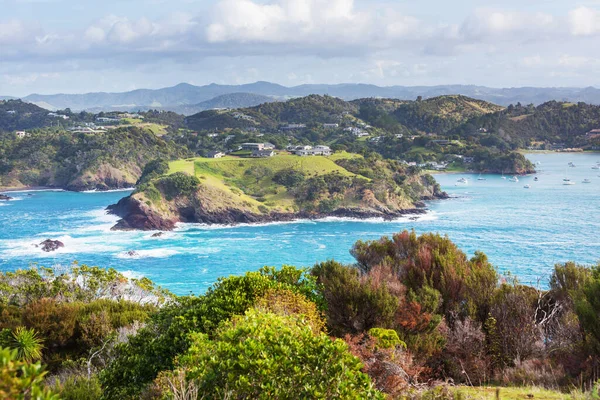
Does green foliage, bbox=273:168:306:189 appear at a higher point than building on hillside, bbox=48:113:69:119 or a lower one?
lower

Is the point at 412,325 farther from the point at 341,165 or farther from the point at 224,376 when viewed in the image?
the point at 341,165

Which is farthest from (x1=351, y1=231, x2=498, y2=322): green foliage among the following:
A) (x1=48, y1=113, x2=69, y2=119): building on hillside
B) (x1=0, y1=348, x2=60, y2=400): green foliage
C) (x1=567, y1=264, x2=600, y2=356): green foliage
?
(x1=48, y1=113, x2=69, y2=119): building on hillside

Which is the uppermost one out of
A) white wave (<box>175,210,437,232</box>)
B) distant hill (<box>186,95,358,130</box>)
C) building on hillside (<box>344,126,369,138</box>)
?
distant hill (<box>186,95,358,130</box>)

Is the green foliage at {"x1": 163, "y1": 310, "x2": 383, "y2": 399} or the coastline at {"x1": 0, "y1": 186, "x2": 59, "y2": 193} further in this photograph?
the coastline at {"x1": 0, "y1": 186, "x2": 59, "y2": 193}

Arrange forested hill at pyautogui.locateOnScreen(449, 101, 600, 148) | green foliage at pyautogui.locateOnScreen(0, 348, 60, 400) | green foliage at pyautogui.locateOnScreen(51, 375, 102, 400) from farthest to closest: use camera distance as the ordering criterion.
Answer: forested hill at pyautogui.locateOnScreen(449, 101, 600, 148), green foliage at pyautogui.locateOnScreen(51, 375, 102, 400), green foliage at pyautogui.locateOnScreen(0, 348, 60, 400)

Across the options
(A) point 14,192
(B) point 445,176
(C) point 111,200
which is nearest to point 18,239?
(C) point 111,200

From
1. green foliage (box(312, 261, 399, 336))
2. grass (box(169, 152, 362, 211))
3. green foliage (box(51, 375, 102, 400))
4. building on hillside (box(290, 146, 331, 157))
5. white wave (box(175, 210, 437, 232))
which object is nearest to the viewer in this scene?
green foliage (box(51, 375, 102, 400))

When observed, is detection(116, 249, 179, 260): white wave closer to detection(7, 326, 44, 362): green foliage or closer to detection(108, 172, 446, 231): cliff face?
detection(108, 172, 446, 231): cliff face
